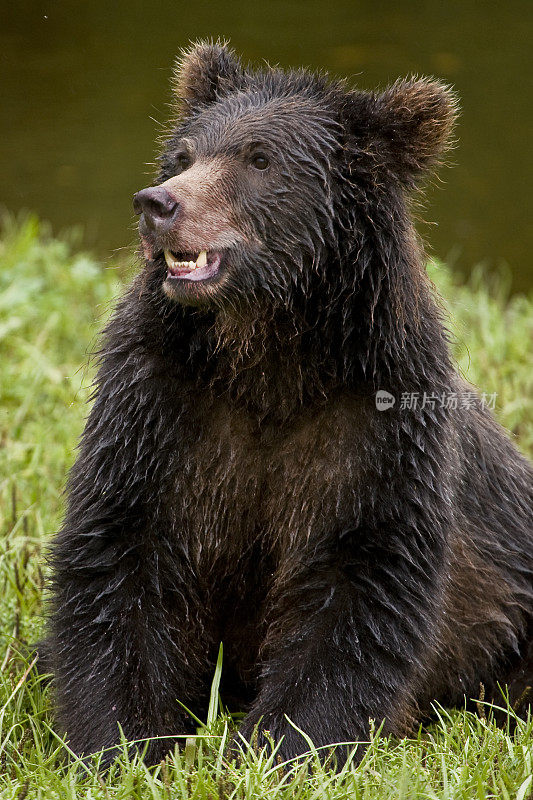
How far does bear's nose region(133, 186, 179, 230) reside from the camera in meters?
3.51

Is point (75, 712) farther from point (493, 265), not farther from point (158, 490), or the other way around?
point (493, 265)

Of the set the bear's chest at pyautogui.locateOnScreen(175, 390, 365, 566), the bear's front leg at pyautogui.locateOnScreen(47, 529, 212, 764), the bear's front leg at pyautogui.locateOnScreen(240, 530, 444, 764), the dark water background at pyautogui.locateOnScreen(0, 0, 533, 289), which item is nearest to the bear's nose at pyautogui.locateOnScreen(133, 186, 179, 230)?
the bear's chest at pyautogui.locateOnScreen(175, 390, 365, 566)

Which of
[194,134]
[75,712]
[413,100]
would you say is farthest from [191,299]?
[75,712]

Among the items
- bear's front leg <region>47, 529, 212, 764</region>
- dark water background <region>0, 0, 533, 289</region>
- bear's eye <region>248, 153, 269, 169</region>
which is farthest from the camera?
dark water background <region>0, 0, 533, 289</region>

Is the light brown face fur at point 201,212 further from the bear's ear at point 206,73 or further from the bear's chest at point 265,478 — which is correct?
the bear's chest at point 265,478

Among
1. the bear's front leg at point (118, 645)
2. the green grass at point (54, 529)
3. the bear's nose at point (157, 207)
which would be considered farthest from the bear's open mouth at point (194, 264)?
the bear's front leg at point (118, 645)

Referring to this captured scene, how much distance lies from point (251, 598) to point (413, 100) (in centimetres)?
173

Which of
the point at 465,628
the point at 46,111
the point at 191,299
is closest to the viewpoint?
the point at 191,299

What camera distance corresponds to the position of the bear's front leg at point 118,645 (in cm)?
374

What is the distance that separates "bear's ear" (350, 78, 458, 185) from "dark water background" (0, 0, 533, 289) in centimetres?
476

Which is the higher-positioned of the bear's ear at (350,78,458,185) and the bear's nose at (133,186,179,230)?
the bear's ear at (350,78,458,185)

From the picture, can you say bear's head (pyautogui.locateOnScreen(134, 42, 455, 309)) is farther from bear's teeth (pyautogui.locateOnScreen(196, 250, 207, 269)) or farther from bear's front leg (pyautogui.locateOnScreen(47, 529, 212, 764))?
bear's front leg (pyautogui.locateOnScreen(47, 529, 212, 764))

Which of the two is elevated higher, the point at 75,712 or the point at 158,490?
the point at 158,490

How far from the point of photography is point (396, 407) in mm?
3881
